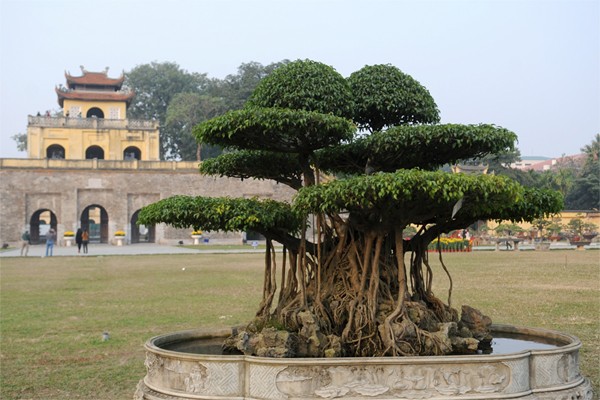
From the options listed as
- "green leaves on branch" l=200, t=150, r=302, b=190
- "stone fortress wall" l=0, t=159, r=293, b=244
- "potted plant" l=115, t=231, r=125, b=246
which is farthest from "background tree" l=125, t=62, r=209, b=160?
"green leaves on branch" l=200, t=150, r=302, b=190

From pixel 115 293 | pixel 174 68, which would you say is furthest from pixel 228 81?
pixel 115 293

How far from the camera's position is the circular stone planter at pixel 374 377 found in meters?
5.43

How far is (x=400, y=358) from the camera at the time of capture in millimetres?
5453

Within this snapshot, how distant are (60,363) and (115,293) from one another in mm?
7259

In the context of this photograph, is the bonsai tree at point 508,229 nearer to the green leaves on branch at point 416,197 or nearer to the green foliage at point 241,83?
the green foliage at point 241,83

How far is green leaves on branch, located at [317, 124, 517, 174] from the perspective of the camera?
618 cm

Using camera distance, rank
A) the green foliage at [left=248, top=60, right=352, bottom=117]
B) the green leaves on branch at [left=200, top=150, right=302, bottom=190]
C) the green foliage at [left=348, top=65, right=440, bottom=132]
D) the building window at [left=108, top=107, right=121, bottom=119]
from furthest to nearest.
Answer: the building window at [left=108, top=107, right=121, bottom=119], the green leaves on branch at [left=200, top=150, right=302, bottom=190], the green foliage at [left=348, top=65, right=440, bottom=132], the green foliage at [left=248, top=60, right=352, bottom=117]

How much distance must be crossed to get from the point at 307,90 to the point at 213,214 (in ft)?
4.73

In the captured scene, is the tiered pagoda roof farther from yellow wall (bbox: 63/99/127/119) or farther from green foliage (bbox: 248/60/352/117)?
green foliage (bbox: 248/60/352/117)

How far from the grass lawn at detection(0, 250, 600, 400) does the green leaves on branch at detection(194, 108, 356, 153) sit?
2.71 metres

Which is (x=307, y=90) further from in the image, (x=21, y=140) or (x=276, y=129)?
(x=21, y=140)

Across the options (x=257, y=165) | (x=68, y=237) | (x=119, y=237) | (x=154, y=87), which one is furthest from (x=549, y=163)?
(x=257, y=165)

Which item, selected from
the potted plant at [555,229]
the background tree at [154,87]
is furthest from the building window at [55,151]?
the potted plant at [555,229]

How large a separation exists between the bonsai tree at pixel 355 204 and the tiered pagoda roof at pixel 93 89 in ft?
143
